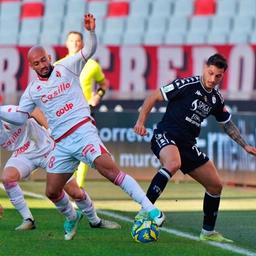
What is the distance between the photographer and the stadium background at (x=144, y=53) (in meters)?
16.8

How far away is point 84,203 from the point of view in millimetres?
8562

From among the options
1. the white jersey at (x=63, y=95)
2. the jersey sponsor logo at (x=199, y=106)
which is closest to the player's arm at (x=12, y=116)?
the white jersey at (x=63, y=95)

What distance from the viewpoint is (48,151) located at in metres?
9.30

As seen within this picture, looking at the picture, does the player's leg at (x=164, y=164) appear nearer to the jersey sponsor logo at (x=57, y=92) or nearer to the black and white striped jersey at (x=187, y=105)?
the black and white striped jersey at (x=187, y=105)

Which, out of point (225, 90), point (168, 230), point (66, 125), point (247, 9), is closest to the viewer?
point (66, 125)

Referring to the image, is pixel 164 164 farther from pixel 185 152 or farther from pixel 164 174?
pixel 185 152

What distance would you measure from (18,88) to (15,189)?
10963 mm

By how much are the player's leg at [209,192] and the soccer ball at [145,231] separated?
2.58ft

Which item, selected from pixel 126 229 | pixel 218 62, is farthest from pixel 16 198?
pixel 218 62

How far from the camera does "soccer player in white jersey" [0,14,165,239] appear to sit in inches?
300

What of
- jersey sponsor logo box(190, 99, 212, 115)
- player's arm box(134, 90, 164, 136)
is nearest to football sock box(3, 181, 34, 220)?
player's arm box(134, 90, 164, 136)

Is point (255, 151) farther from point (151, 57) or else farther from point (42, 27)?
point (42, 27)

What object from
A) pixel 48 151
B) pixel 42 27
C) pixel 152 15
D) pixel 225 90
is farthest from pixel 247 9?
pixel 48 151

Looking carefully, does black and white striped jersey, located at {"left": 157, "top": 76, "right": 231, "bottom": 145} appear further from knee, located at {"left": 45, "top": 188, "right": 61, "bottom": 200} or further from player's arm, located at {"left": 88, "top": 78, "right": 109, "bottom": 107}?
player's arm, located at {"left": 88, "top": 78, "right": 109, "bottom": 107}
